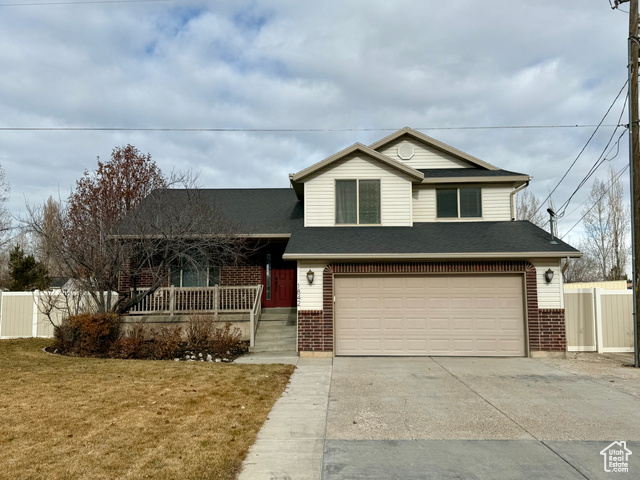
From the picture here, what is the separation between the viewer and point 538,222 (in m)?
34.2

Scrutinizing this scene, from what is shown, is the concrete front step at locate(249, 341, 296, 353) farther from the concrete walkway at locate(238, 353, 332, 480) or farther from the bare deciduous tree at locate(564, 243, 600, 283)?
the bare deciduous tree at locate(564, 243, 600, 283)

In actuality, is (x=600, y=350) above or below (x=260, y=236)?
below

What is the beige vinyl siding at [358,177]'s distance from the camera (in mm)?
14820

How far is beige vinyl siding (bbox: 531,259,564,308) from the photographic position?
12664mm

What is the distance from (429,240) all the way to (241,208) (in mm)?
7438

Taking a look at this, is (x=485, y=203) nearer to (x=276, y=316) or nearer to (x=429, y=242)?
(x=429, y=242)

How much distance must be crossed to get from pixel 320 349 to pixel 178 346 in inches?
149

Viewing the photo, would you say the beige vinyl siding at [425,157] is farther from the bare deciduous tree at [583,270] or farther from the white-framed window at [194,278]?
the bare deciduous tree at [583,270]

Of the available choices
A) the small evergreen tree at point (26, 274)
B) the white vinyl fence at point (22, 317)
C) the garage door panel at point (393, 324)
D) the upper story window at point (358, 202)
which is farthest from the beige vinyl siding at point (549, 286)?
the small evergreen tree at point (26, 274)

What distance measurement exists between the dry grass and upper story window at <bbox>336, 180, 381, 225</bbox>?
5604 millimetres

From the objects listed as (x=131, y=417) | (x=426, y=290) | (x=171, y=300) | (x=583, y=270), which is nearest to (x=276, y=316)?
(x=171, y=300)

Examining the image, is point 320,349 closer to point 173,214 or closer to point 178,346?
point 178,346

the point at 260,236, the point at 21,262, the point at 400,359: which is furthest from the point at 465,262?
the point at 21,262

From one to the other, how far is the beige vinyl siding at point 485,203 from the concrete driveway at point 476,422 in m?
5.99
